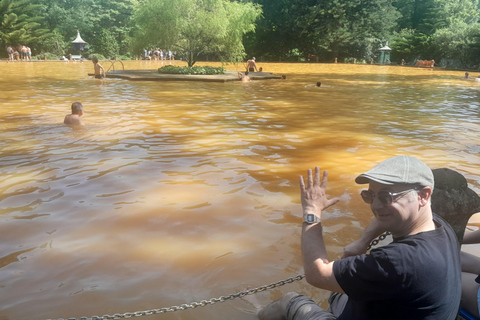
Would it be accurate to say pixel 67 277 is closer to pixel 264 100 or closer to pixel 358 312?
pixel 358 312

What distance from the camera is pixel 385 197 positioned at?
2312mm

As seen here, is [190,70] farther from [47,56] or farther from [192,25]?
[47,56]

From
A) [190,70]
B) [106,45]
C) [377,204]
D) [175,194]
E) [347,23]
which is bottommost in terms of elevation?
[175,194]

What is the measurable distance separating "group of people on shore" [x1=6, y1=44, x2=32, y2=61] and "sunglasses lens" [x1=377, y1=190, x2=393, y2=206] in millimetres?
55454

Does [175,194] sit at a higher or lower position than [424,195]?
lower

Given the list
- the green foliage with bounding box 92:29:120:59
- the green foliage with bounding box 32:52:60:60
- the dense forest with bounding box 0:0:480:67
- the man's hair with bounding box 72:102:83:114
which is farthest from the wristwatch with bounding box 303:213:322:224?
the green foliage with bounding box 92:29:120:59

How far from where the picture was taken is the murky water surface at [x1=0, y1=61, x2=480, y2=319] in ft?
13.3

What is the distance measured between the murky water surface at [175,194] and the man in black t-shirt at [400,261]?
1497mm

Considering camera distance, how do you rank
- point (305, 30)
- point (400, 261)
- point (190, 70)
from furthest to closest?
1. point (305, 30)
2. point (190, 70)
3. point (400, 261)

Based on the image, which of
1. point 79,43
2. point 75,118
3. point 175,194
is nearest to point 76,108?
point 75,118

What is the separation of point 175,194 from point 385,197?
14.7 feet

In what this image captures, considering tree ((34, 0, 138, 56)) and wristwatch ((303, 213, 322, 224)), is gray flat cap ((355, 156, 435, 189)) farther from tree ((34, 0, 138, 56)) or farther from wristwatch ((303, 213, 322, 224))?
tree ((34, 0, 138, 56))

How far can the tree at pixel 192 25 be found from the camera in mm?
26641

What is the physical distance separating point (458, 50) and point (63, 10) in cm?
5604
